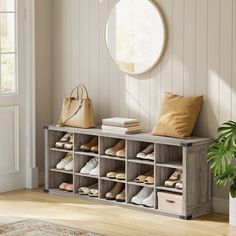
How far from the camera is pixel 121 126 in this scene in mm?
6246

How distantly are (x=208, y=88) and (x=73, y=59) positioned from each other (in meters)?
1.58

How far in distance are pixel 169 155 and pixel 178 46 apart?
93cm

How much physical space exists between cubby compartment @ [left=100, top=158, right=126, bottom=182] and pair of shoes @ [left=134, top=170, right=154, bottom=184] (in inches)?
8.5

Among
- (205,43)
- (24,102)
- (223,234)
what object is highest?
(205,43)

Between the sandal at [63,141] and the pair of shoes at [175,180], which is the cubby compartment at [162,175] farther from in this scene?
the sandal at [63,141]

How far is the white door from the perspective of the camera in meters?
→ 6.71

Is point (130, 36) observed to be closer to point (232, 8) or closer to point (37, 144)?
point (232, 8)

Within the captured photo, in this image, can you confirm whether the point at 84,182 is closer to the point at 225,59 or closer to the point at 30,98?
the point at 30,98

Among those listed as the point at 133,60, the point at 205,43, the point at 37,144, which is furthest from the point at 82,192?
the point at 205,43

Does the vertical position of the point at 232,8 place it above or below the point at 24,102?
above

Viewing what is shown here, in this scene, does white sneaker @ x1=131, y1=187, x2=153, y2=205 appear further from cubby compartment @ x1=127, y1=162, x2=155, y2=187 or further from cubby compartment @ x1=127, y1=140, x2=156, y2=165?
cubby compartment @ x1=127, y1=140, x2=156, y2=165

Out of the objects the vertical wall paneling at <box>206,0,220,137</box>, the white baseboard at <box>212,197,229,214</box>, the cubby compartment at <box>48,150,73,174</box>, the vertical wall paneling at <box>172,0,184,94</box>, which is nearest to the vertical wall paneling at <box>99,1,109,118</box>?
the cubby compartment at <box>48,150,73,174</box>

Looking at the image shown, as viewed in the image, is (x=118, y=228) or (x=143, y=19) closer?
(x=118, y=228)

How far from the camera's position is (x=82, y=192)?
659cm
